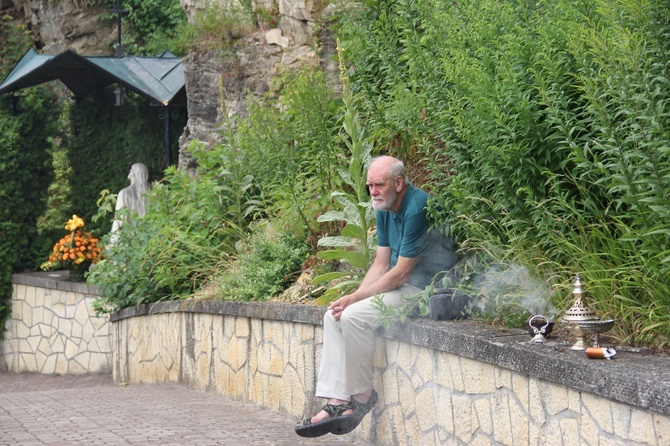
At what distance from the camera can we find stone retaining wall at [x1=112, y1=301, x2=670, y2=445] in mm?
3861

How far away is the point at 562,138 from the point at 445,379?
1397 mm

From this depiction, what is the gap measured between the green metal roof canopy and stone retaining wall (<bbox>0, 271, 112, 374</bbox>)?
3.31 metres

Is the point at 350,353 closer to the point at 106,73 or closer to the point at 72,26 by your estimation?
the point at 106,73

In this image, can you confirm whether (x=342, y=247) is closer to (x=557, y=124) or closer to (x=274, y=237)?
(x=274, y=237)

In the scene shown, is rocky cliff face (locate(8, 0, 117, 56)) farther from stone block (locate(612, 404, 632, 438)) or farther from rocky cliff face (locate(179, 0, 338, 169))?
stone block (locate(612, 404, 632, 438))

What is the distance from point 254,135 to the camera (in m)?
10.0

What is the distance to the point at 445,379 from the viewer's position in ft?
17.4

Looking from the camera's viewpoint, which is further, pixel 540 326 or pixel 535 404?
pixel 540 326

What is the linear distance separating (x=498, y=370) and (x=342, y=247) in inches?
114

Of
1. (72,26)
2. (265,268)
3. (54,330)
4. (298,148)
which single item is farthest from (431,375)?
(72,26)

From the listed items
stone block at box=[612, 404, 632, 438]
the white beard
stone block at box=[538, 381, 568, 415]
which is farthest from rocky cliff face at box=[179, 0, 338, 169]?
stone block at box=[612, 404, 632, 438]

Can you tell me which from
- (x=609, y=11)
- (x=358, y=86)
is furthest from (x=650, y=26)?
(x=358, y=86)

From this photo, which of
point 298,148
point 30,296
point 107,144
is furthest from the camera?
point 107,144

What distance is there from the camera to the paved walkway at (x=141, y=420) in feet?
21.5
